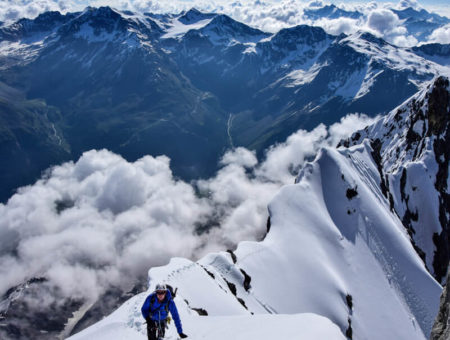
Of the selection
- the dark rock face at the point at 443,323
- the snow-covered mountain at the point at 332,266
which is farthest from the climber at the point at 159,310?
the dark rock face at the point at 443,323

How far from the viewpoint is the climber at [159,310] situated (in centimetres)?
1667

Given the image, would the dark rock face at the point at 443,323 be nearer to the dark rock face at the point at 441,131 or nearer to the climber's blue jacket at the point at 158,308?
the climber's blue jacket at the point at 158,308

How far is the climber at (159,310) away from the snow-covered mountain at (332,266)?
371 cm

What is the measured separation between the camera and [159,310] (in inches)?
661

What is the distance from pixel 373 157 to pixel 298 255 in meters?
50.5

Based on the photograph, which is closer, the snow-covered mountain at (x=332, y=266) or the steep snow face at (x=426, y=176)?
the snow-covered mountain at (x=332, y=266)

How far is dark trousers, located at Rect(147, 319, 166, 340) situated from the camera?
1698 centimetres

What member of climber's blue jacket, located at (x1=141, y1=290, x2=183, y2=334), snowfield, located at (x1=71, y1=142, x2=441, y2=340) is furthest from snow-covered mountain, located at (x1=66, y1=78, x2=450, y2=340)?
climber's blue jacket, located at (x1=141, y1=290, x2=183, y2=334)

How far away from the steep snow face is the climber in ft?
274

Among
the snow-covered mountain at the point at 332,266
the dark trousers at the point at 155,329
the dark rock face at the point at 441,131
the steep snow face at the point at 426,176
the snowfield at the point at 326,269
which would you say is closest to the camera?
the dark trousers at the point at 155,329

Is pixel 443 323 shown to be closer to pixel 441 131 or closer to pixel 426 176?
pixel 426 176

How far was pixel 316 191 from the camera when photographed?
76812mm

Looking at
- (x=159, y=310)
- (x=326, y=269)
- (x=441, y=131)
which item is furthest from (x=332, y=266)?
(x=441, y=131)

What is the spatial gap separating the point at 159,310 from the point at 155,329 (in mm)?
1296
